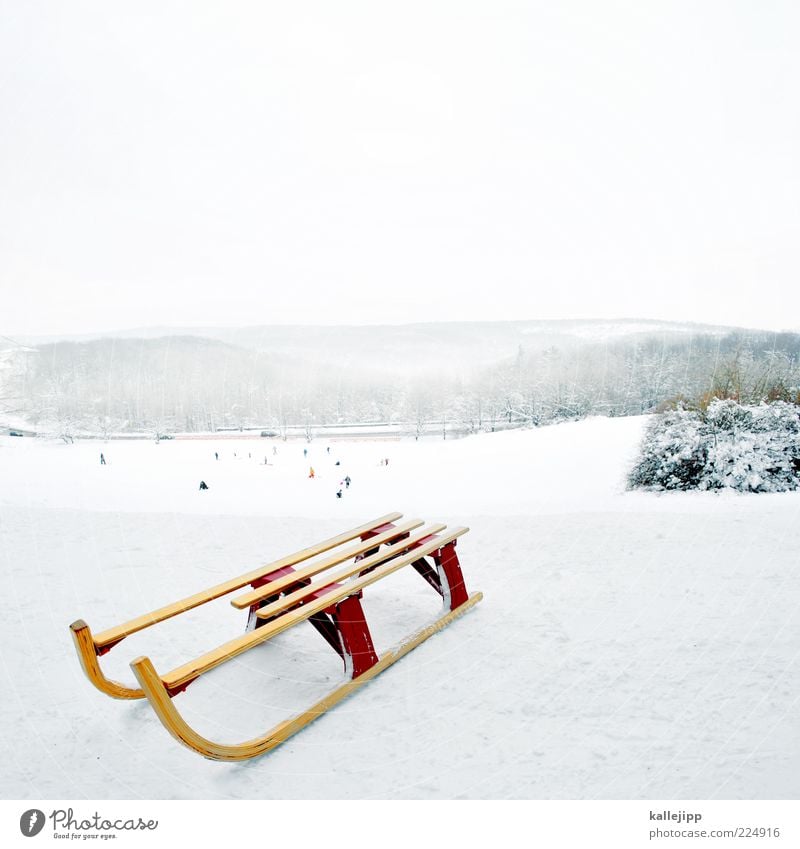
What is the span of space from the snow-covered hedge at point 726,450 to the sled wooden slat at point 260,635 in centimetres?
654

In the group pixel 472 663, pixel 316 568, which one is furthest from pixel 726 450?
pixel 316 568

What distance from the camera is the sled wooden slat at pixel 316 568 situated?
269 centimetres

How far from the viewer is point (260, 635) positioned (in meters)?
2.25

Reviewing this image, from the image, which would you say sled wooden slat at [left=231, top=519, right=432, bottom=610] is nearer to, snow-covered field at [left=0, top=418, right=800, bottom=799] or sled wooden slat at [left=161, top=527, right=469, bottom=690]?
sled wooden slat at [left=161, top=527, right=469, bottom=690]

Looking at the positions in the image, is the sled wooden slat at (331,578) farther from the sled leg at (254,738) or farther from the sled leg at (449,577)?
the sled leg at (254,738)

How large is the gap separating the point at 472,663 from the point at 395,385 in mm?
9027

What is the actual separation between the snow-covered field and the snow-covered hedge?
2.78ft

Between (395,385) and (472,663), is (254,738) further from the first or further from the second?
(395,385)

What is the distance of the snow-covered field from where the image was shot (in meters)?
2.12

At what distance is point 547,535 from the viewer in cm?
553

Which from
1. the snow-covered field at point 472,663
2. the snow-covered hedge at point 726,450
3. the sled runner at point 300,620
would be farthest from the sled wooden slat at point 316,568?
the snow-covered hedge at point 726,450
